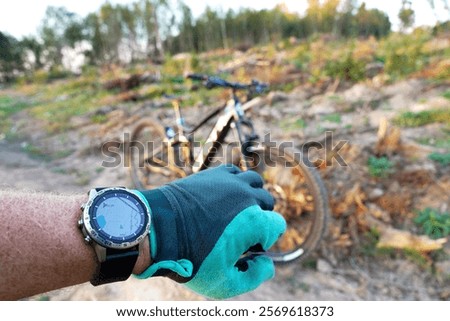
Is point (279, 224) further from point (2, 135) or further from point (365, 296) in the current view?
point (2, 135)

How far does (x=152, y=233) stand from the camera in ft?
2.95

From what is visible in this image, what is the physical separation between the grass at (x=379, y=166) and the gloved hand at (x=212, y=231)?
2.16 m

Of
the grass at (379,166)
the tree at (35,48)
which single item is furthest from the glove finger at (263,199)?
the tree at (35,48)

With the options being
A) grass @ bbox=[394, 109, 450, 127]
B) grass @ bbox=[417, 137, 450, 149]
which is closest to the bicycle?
grass @ bbox=[417, 137, 450, 149]

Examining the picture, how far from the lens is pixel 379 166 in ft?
9.77

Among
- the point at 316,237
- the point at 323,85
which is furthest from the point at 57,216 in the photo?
the point at 323,85

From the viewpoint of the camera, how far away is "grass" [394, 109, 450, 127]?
417 cm

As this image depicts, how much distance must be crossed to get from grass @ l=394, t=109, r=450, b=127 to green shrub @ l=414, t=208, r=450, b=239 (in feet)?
6.77

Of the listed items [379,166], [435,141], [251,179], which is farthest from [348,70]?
[251,179]

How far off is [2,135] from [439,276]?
8949 millimetres

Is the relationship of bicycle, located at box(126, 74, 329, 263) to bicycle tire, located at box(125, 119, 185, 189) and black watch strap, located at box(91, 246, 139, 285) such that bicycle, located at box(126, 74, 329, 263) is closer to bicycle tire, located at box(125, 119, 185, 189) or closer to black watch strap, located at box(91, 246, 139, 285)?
bicycle tire, located at box(125, 119, 185, 189)

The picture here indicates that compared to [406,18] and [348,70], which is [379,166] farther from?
[406,18]

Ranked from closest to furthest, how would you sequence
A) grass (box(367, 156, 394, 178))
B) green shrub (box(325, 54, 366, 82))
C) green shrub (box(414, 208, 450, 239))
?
green shrub (box(414, 208, 450, 239))
grass (box(367, 156, 394, 178))
green shrub (box(325, 54, 366, 82))

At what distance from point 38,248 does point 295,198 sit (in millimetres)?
2031
